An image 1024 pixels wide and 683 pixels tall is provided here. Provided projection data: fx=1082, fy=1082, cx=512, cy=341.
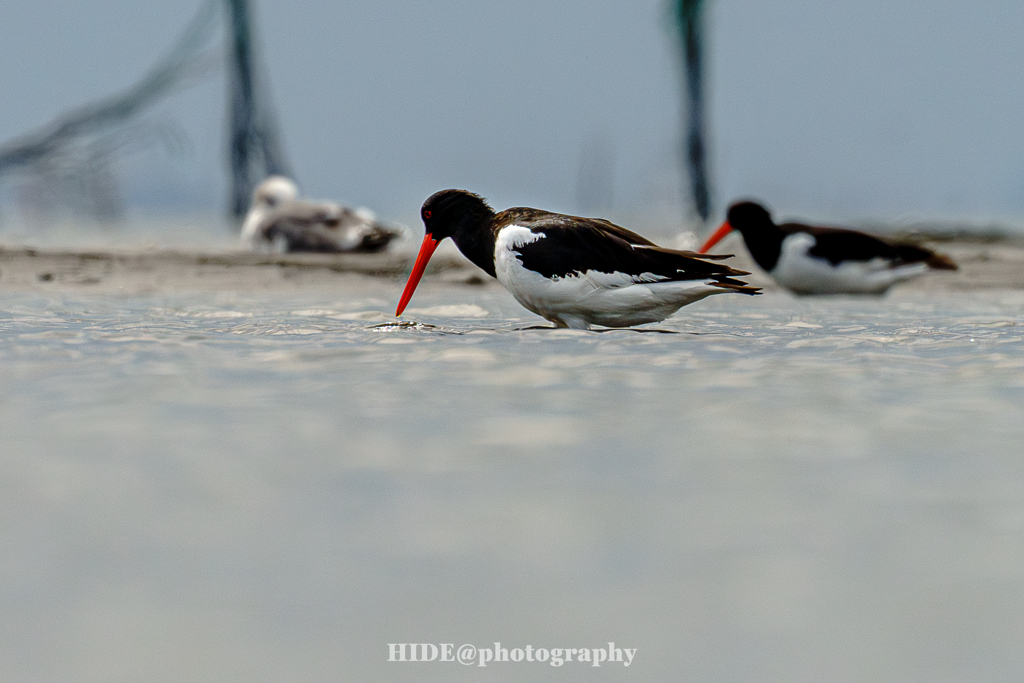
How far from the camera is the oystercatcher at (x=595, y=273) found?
437 centimetres

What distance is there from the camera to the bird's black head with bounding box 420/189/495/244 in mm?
5016

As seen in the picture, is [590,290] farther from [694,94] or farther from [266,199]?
[266,199]

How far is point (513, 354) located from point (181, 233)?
880 cm

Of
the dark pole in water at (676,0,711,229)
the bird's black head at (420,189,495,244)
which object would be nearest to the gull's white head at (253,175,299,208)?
the dark pole in water at (676,0,711,229)

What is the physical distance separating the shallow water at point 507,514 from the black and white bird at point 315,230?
257 inches

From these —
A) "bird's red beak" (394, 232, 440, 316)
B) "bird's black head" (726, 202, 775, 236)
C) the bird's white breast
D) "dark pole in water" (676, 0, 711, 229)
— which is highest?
"dark pole in water" (676, 0, 711, 229)

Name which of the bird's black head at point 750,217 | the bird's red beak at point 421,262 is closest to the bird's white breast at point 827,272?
the bird's black head at point 750,217

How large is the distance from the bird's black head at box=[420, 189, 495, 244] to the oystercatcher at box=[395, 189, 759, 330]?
36 cm

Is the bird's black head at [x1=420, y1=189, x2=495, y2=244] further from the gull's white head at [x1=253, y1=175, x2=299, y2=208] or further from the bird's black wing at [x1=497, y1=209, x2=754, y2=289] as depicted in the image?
the gull's white head at [x1=253, y1=175, x2=299, y2=208]

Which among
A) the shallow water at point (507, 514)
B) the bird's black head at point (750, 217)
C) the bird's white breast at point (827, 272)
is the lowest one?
the shallow water at point (507, 514)

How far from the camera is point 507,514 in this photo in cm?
183

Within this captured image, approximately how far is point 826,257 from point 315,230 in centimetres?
506

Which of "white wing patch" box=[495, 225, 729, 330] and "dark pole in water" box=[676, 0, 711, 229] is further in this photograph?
"dark pole in water" box=[676, 0, 711, 229]

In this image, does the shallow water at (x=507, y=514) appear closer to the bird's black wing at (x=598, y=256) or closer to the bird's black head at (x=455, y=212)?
the bird's black wing at (x=598, y=256)
